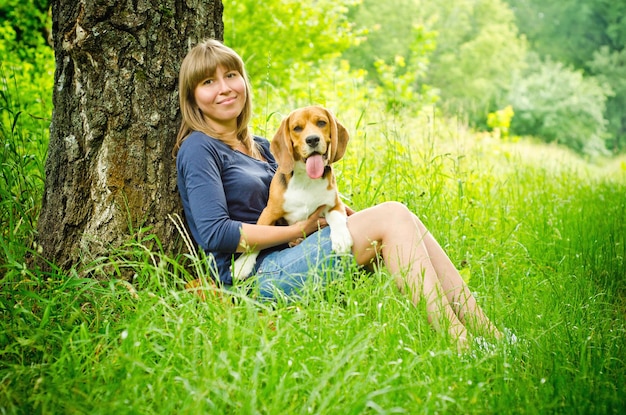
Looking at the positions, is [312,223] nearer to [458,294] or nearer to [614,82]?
[458,294]

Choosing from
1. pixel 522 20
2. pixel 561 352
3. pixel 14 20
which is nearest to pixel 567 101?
pixel 522 20

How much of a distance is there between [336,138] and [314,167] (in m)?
0.23

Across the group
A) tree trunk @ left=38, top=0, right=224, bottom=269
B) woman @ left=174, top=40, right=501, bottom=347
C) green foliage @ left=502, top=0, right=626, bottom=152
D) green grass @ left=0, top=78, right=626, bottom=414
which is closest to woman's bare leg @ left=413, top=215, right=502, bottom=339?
woman @ left=174, top=40, right=501, bottom=347

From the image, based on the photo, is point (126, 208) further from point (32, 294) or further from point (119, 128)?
point (32, 294)

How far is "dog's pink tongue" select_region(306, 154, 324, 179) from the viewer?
10.8 feet

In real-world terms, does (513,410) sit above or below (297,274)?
below

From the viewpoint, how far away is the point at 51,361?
2518 millimetres

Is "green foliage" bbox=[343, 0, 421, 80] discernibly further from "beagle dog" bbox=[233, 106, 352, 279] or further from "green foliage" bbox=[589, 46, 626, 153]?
"beagle dog" bbox=[233, 106, 352, 279]

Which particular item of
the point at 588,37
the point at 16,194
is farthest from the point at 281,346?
the point at 588,37

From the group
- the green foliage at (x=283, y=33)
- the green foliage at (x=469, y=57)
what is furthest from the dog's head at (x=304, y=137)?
the green foliage at (x=469, y=57)

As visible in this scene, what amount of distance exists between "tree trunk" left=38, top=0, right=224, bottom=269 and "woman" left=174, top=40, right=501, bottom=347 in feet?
0.49

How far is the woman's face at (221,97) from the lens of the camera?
3375 millimetres

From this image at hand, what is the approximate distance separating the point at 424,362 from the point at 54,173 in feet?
7.20

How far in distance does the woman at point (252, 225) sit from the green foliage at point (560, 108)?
85.3 feet
